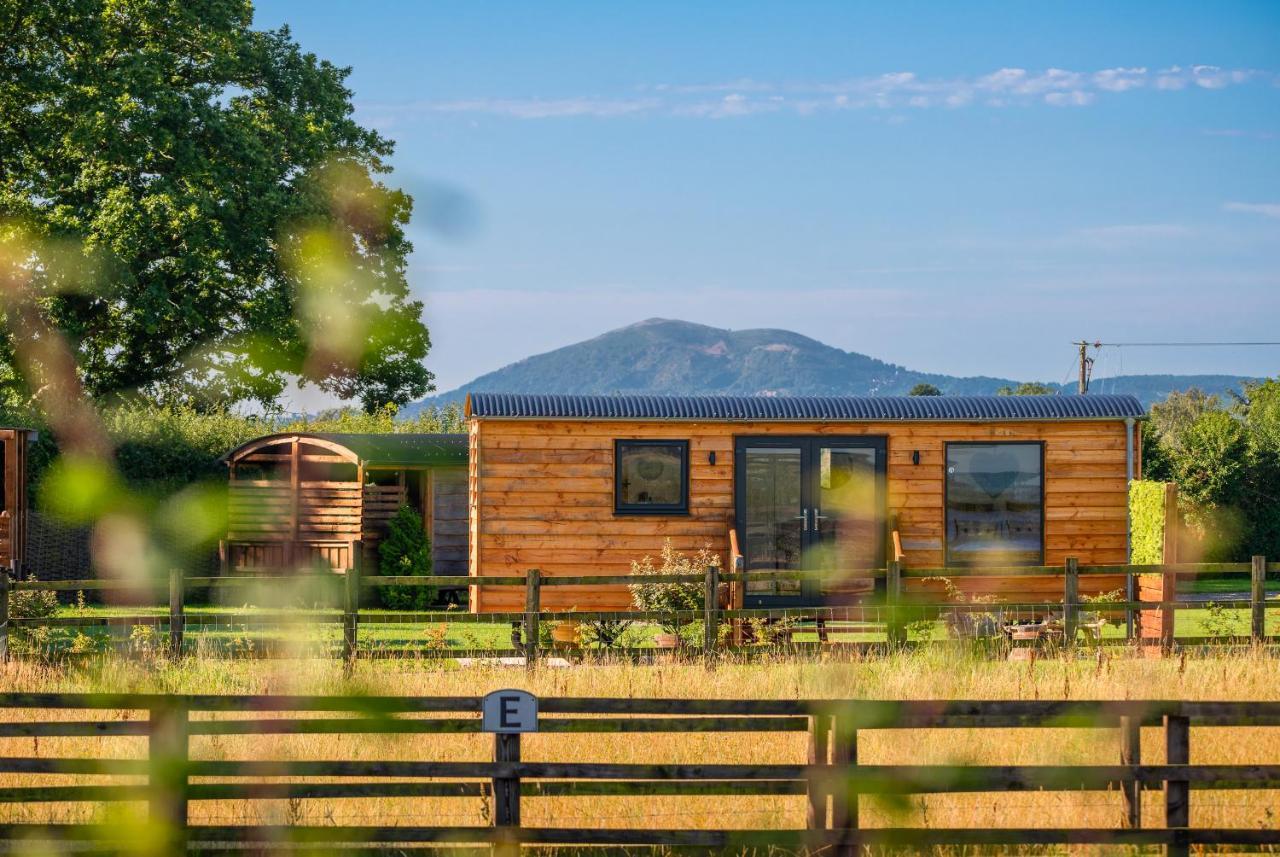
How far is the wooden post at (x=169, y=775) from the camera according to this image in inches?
290

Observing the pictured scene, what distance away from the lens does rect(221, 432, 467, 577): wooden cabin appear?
2364 centimetres

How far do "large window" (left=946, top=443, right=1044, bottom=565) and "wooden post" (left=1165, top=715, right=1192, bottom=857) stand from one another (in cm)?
Answer: 1109

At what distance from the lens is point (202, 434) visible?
2742cm

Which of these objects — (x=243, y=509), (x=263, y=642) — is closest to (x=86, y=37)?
(x=243, y=509)

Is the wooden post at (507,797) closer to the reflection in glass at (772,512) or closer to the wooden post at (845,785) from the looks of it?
the wooden post at (845,785)

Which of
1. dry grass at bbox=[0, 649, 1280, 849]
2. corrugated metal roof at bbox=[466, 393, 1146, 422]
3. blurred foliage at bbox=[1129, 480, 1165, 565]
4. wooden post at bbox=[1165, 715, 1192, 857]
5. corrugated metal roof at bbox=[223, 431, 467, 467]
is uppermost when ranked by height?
corrugated metal roof at bbox=[466, 393, 1146, 422]

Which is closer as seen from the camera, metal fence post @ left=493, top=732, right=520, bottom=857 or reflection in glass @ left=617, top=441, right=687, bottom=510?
metal fence post @ left=493, top=732, right=520, bottom=857

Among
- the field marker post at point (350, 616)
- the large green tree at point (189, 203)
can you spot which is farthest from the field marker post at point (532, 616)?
the large green tree at point (189, 203)

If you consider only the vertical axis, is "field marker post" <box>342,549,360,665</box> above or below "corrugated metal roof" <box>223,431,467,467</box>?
below

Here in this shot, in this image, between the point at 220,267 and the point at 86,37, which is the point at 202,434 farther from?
the point at 86,37

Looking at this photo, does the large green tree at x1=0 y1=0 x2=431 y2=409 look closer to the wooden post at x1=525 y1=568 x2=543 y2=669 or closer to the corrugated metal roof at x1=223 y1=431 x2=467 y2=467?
the corrugated metal roof at x1=223 y1=431 x2=467 y2=467

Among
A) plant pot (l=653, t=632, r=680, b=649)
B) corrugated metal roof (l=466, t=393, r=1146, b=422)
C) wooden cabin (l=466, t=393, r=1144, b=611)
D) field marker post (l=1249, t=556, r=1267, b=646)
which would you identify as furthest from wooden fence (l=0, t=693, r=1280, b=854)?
corrugated metal roof (l=466, t=393, r=1146, b=422)

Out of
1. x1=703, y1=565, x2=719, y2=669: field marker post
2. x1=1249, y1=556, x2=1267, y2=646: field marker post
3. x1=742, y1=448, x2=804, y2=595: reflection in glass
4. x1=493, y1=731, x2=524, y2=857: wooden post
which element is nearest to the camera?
x1=493, y1=731, x2=524, y2=857: wooden post

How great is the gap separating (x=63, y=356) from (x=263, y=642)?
17.5m
